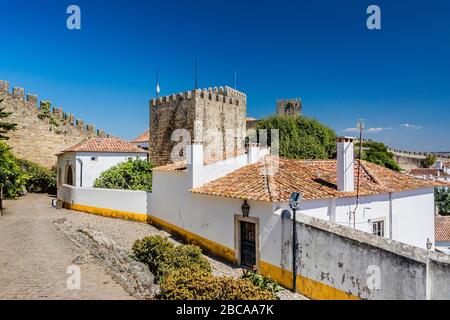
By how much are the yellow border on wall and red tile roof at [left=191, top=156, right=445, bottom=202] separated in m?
2.15

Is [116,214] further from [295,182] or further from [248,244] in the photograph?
[295,182]

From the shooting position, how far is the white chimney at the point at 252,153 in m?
15.1

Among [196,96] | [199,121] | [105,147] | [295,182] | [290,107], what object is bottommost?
[295,182]

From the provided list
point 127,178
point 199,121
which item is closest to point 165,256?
point 127,178

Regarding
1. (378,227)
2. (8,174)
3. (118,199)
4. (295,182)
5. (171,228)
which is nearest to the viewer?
(295,182)

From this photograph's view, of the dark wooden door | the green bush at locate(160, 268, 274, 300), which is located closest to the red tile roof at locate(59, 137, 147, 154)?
the dark wooden door

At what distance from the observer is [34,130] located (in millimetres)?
31969

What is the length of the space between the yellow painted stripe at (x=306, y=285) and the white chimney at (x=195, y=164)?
465 cm

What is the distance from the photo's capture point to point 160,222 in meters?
17.4

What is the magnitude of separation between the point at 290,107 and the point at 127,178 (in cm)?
4649

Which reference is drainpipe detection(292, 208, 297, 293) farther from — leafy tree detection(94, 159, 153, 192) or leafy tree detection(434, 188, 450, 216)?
leafy tree detection(434, 188, 450, 216)

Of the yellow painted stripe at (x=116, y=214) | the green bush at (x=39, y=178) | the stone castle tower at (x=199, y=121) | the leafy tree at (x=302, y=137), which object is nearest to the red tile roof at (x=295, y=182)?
the yellow painted stripe at (x=116, y=214)
